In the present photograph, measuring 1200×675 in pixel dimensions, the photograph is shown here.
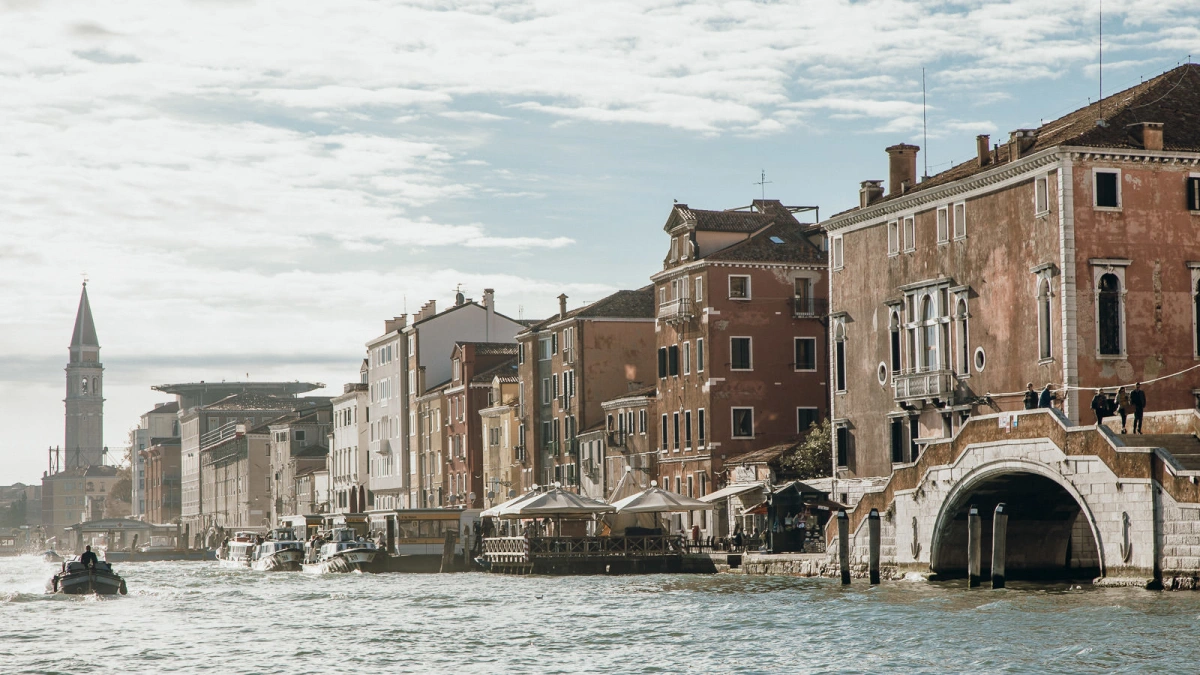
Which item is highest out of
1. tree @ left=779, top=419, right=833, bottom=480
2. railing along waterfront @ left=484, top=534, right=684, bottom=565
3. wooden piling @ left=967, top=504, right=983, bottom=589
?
tree @ left=779, top=419, right=833, bottom=480

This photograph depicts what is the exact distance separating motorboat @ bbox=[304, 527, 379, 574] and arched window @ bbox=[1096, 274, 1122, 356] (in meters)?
32.8

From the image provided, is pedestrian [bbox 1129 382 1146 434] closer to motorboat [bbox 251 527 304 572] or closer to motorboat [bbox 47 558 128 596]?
motorboat [bbox 47 558 128 596]

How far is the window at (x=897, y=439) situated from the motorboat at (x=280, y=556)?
33840 millimetres

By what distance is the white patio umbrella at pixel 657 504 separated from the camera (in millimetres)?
58688

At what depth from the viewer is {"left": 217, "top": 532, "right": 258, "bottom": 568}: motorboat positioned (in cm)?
9205

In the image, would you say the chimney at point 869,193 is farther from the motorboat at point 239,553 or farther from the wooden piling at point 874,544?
the motorboat at point 239,553

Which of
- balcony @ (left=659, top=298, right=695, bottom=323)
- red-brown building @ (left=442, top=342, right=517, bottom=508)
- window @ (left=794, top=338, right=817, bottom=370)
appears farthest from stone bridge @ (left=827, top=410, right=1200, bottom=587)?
red-brown building @ (left=442, top=342, right=517, bottom=508)

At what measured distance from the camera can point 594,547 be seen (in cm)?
5869

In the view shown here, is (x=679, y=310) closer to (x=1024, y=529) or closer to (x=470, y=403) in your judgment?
(x=1024, y=529)

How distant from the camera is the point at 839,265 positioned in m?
59.3

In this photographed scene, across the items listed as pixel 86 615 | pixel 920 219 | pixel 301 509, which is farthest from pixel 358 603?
pixel 301 509

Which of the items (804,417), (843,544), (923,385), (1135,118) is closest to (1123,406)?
(843,544)

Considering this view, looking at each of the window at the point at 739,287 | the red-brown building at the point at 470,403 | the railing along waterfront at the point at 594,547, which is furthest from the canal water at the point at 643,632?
the red-brown building at the point at 470,403

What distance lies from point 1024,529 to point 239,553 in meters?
58.6
